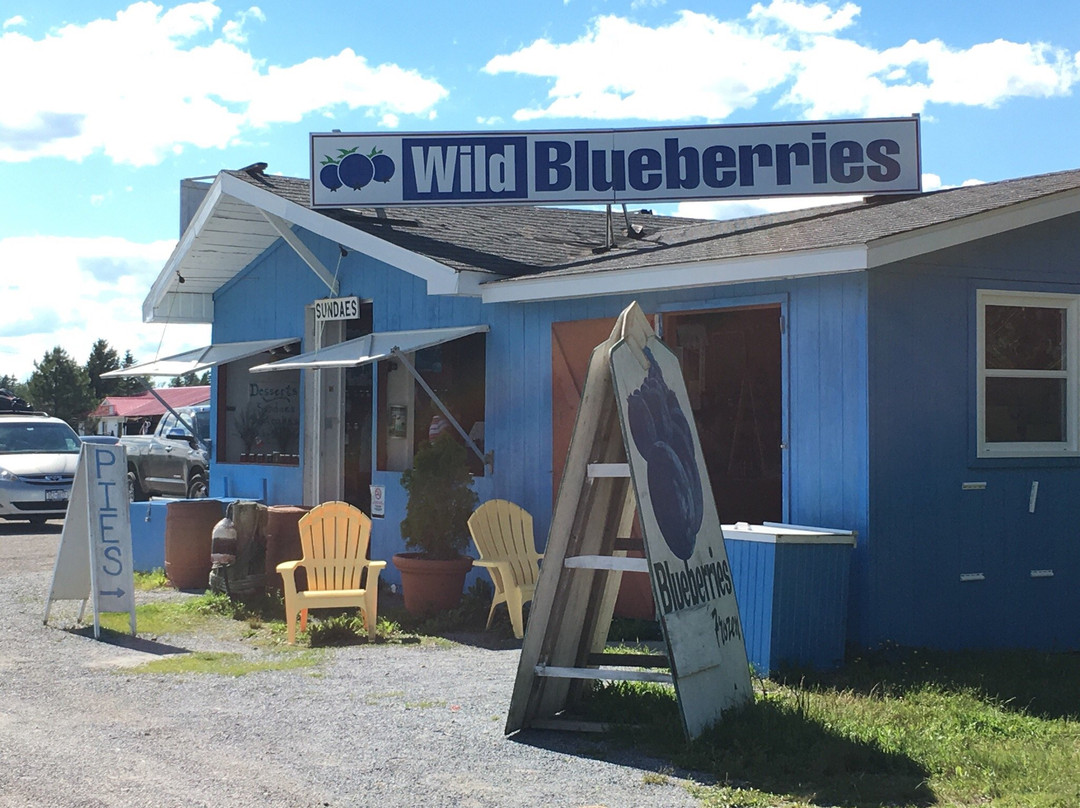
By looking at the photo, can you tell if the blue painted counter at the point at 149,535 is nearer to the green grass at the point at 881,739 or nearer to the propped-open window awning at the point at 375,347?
the propped-open window awning at the point at 375,347

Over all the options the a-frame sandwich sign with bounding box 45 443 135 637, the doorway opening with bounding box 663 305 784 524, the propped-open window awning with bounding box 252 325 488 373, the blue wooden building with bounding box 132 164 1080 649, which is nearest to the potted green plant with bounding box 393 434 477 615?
the blue wooden building with bounding box 132 164 1080 649

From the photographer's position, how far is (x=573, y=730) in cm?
616

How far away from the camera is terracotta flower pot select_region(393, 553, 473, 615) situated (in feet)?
32.1

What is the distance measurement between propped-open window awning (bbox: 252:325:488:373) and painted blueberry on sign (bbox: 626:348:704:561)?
4489 mm

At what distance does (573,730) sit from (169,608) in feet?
18.2

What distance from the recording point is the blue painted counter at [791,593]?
24.0 ft

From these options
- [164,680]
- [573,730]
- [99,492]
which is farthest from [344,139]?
[573,730]

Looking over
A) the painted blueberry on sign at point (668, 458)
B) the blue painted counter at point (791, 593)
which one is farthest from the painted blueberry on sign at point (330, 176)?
the painted blueberry on sign at point (668, 458)

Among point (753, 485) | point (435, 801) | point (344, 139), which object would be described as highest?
point (344, 139)

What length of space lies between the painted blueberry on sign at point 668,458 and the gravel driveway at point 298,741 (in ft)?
3.62

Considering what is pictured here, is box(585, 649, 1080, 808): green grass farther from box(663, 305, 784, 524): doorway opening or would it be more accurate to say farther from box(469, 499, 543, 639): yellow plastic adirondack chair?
box(663, 305, 784, 524): doorway opening

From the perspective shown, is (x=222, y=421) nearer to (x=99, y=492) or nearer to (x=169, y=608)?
(x=169, y=608)

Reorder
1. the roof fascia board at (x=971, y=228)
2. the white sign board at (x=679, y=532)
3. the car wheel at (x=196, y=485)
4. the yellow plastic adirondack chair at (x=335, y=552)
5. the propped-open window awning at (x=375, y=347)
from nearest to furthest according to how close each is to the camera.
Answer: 1. the white sign board at (x=679, y=532)
2. the roof fascia board at (x=971, y=228)
3. the yellow plastic adirondack chair at (x=335, y=552)
4. the propped-open window awning at (x=375, y=347)
5. the car wheel at (x=196, y=485)

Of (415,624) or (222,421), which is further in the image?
(222,421)
